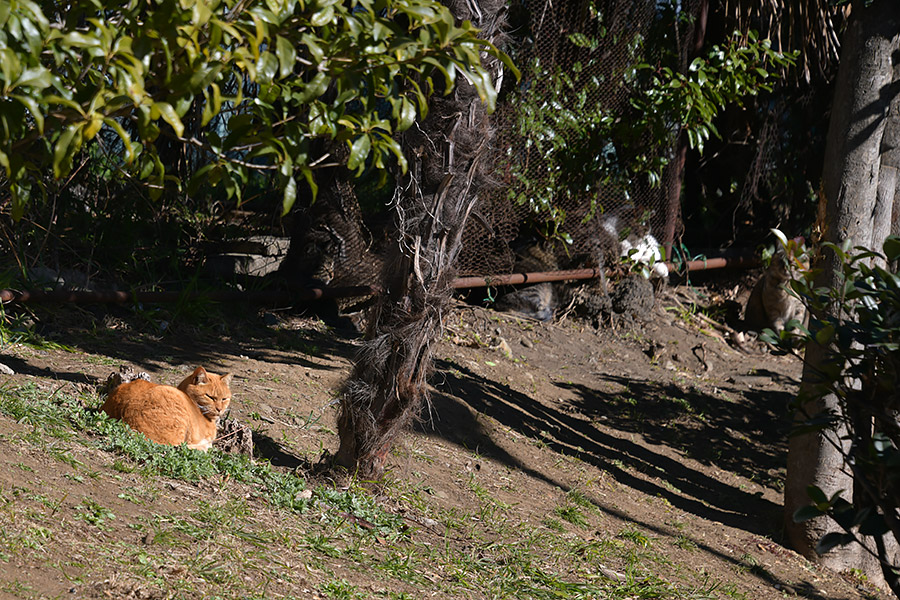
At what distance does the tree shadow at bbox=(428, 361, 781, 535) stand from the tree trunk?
1.92 feet

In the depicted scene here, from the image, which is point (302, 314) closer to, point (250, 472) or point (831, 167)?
point (250, 472)

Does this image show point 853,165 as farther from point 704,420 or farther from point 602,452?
point 704,420

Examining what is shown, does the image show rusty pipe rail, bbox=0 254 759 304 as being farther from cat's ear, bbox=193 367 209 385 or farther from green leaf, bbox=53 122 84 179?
green leaf, bbox=53 122 84 179

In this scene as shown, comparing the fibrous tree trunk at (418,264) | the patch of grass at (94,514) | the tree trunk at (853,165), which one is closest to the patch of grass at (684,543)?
the tree trunk at (853,165)

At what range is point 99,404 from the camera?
3992 millimetres

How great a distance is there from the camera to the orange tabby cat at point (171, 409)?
12.0 ft

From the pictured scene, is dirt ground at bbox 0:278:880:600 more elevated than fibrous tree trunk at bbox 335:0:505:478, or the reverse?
fibrous tree trunk at bbox 335:0:505:478

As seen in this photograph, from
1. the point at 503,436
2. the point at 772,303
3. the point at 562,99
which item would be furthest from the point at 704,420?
the point at 562,99

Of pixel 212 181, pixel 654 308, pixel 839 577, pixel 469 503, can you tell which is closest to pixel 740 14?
pixel 654 308

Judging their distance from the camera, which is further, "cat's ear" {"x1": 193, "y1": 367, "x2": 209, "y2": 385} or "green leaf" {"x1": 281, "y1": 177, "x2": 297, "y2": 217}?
"cat's ear" {"x1": 193, "y1": 367, "x2": 209, "y2": 385}

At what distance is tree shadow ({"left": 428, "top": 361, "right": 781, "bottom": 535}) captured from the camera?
5.36 meters

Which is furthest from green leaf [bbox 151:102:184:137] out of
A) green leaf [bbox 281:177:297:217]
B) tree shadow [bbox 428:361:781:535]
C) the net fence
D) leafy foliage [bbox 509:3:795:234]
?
leafy foliage [bbox 509:3:795:234]

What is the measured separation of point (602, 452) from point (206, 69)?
4.74 metres

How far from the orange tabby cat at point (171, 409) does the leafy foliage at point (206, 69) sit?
1.94 meters
